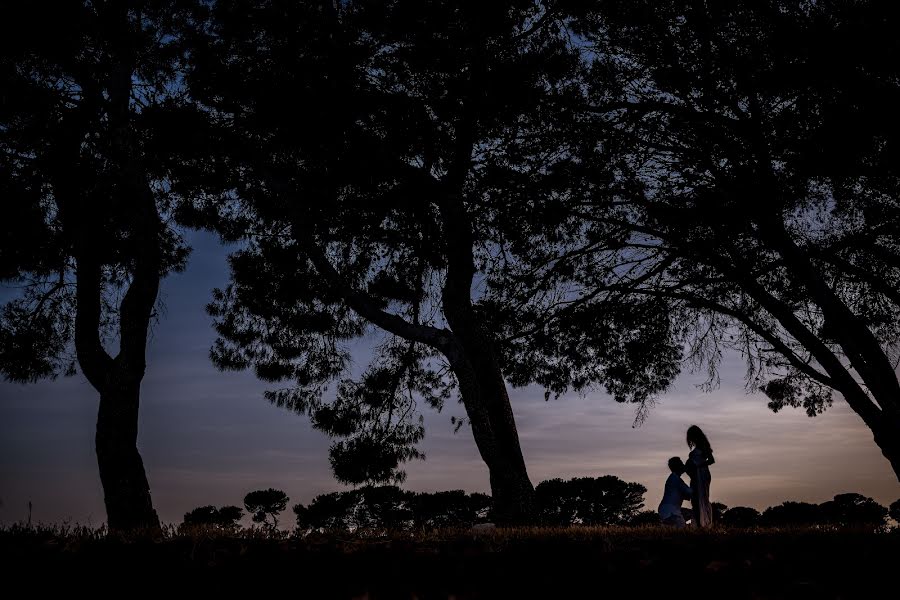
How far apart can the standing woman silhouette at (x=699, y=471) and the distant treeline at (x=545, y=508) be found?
5.48m

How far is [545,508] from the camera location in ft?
58.9

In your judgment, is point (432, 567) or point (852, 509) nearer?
point (432, 567)

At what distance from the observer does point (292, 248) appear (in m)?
12.2

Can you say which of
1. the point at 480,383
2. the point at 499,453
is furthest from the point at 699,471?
the point at 480,383

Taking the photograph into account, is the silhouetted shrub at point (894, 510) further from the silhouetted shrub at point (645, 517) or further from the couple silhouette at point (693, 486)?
the couple silhouette at point (693, 486)

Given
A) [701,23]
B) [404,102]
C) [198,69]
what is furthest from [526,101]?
[198,69]

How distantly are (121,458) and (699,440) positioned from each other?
8791 mm

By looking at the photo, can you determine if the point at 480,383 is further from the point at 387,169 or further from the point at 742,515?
the point at 742,515

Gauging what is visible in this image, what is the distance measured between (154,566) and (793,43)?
9924 millimetres

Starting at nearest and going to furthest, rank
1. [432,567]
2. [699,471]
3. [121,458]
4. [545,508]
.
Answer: [432,567] → [121,458] → [699,471] → [545,508]

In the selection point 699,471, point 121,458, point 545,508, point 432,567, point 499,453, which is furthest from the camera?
point 545,508

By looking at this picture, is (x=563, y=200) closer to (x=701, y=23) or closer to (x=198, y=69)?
(x=701, y=23)

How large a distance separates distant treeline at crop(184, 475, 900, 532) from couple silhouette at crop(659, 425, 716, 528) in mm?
5334

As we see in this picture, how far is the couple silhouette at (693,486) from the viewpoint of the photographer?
34.7 ft
